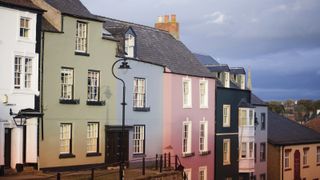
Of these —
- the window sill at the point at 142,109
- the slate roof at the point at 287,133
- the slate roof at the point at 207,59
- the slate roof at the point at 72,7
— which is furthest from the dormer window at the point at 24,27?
the slate roof at the point at 287,133

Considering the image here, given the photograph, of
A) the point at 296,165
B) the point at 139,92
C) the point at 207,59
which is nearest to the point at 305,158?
the point at 296,165

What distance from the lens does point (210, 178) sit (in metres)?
48.2

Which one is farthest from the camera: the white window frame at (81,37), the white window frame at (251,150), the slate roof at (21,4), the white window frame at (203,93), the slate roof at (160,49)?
the white window frame at (251,150)

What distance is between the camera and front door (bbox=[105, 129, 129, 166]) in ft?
123

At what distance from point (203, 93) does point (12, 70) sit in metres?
19.8

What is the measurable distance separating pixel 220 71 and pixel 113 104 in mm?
16101

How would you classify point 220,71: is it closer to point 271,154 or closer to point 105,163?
point 271,154

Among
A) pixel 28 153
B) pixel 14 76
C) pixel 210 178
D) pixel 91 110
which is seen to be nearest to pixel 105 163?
pixel 91 110

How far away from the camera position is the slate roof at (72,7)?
3438 cm

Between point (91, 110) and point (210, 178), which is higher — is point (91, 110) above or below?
above

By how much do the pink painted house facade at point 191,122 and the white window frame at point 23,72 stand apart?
41.2ft

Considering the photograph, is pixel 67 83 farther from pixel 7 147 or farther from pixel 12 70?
pixel 7 147

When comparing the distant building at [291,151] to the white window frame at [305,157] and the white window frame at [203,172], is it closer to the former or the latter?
the white window frame at [305,157]

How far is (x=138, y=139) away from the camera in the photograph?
1582 inches
